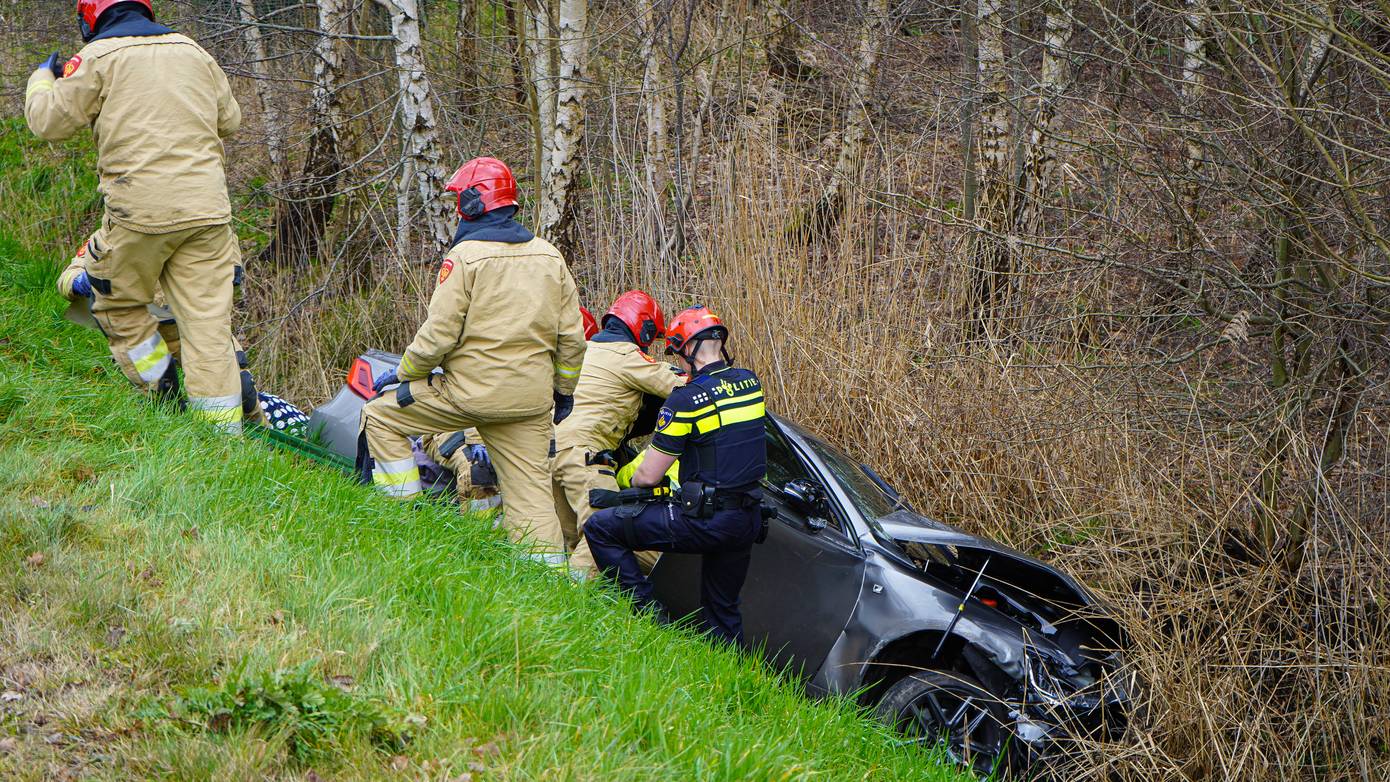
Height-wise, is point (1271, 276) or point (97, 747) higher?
point (1271, 276)

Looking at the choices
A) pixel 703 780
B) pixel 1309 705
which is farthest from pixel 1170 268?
pixel 703 780

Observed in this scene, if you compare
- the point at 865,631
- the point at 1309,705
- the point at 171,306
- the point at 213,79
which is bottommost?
the point at 1309,705

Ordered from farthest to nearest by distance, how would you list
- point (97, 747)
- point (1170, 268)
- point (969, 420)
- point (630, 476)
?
point (969, 420), point (1170, 268), point (630, 476), point (97, 747)

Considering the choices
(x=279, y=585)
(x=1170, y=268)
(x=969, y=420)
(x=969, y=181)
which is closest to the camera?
(x=279, y=585)

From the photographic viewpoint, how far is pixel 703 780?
9.57 feet

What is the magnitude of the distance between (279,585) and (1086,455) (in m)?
4.20

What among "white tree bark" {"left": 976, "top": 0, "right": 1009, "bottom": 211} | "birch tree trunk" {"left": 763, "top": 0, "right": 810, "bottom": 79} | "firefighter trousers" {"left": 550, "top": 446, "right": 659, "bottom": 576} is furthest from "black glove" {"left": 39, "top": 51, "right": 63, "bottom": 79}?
"white tree bark" {"left": 976, "top": 0, "right": 1009, "bottom": 211}

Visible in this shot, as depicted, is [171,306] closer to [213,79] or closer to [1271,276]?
[213,79]

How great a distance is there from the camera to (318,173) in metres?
9.36

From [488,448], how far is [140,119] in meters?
2.25

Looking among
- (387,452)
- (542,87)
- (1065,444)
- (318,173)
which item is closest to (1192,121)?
(1065,444)

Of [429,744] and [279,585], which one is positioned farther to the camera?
[279,585]

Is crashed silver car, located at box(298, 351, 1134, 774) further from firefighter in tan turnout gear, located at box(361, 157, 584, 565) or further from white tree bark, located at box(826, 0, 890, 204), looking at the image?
white tree bark, located at box(826, 0, 890, 204)

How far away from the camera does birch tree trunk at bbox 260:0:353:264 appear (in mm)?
9078
